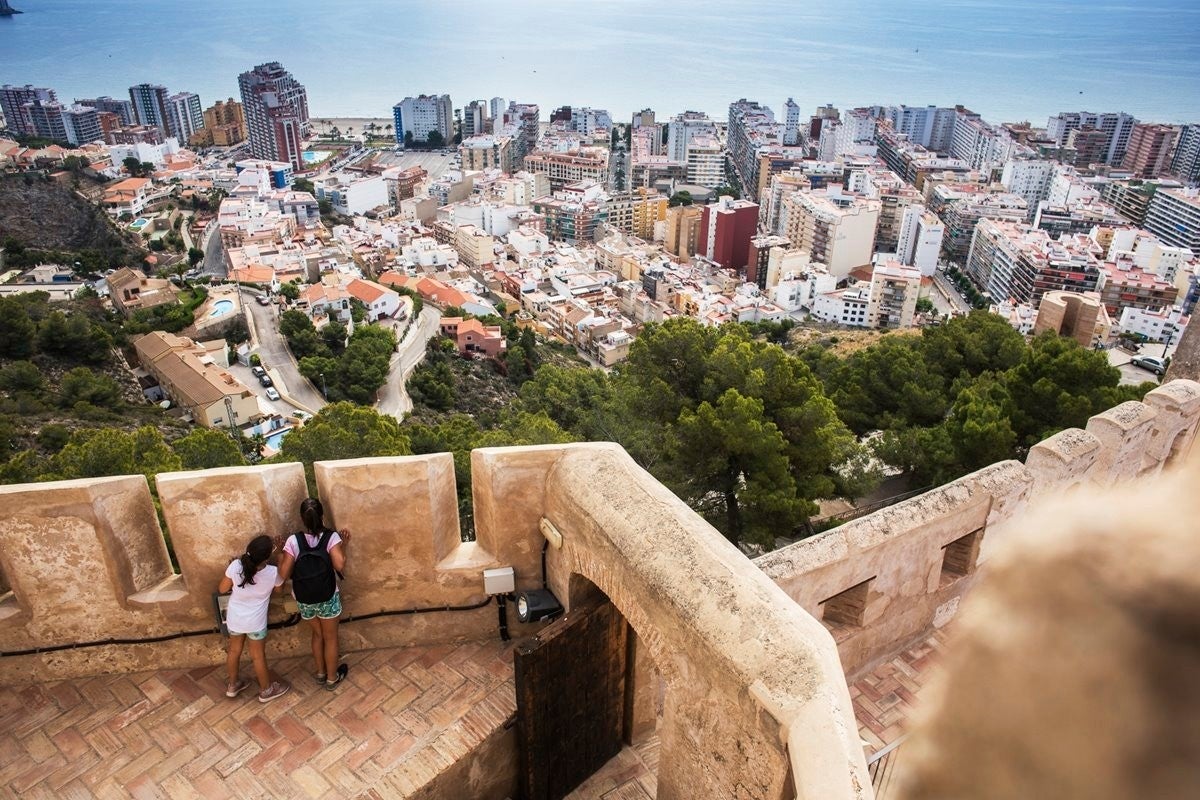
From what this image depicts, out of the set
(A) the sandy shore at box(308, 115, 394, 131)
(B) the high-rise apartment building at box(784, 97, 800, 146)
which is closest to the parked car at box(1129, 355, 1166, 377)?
(B) the high-rise apartment building at box(784, 97, 800, 146)

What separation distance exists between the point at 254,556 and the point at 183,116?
79044mm

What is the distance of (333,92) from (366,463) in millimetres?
98269

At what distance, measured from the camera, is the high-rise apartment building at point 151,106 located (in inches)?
2662

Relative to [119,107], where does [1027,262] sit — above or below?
below

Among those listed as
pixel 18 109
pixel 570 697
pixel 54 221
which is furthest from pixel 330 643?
pixel 18 109

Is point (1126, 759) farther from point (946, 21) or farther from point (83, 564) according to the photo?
point (946, 21)

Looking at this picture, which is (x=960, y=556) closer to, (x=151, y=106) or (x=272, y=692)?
(x=272, y=692)

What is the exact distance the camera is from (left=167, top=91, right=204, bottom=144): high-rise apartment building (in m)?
Result: 69.1

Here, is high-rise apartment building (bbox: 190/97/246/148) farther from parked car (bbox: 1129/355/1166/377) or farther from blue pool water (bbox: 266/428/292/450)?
parked car (bbox: 1129/355/1166/377)

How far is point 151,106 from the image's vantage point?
225 ft

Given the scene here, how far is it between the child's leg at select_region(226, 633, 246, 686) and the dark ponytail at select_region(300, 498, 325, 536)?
16.5 inches

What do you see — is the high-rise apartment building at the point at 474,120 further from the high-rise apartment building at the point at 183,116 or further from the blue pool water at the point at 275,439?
the blue pool water at the point at 275,439

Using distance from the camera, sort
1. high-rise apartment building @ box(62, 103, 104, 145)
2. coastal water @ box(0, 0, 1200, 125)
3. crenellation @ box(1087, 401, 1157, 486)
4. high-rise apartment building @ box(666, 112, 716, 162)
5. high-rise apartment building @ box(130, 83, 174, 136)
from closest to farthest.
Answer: crenellation @ box(1087, 401, 1157, 486) < high-rise apartment building @ box(62, 103, 104, 145) < high-rise apartment building @ box(666, 112, 716, 162) < high-rise apartment building @ box(130, 83, 174, 136) < coastal water @ box(0, 0, 1200, 125)

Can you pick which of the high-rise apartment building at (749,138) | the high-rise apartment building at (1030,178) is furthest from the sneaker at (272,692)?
the high-rise apartment building at (1030,178)
